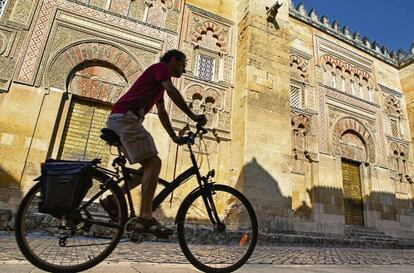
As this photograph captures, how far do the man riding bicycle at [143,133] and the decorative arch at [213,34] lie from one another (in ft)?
22.0

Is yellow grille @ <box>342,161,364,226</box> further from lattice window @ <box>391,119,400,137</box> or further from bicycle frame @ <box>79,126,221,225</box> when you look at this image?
bicycle frame @ <box>79,126,221,225</box>

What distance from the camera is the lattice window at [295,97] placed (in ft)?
31.1

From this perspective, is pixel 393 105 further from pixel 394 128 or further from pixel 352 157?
pixel 352 157

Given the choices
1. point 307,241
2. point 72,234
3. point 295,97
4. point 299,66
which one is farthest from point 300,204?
point 72,234

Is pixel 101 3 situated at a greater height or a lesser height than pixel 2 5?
greater

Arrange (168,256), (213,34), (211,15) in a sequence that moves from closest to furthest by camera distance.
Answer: (168,256) < (213,34) < (211,15)

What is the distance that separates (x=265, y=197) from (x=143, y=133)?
5199 millimetres

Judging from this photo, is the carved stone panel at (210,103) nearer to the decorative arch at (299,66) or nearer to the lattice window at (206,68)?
the lattice window at (206,68)

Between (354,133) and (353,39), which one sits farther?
(353,39)

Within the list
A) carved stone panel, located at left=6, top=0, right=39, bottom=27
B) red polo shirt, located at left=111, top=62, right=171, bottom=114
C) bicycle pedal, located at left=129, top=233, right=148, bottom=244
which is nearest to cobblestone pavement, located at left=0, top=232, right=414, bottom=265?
bicycle pedal, located at left=129, top=233, right=148, bottom=244

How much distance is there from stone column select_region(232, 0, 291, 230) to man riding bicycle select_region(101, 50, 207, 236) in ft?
15.7

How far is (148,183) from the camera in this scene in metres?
1.90

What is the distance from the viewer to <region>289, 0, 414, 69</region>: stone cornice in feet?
35.6

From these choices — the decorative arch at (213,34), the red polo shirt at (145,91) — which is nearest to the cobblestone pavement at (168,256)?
the red polo shirt at (145,91)
